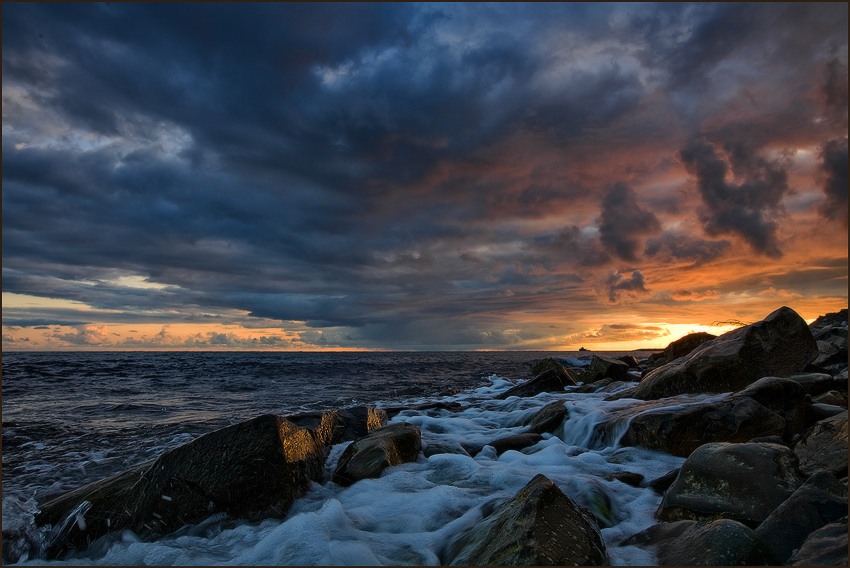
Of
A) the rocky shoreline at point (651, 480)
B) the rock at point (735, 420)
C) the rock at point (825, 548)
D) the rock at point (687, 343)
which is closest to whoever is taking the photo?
the rock at point (825, 548)

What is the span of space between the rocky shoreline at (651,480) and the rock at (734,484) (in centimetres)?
1

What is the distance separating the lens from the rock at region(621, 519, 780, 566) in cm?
299

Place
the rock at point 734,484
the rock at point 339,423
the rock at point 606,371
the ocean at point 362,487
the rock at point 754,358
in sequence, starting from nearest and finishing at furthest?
the rock at point 734,484, the ocean at point 362,487, the rock at point 339,423, the rock at point 754,358, the rock at point 606,371

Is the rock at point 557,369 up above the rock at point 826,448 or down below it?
below

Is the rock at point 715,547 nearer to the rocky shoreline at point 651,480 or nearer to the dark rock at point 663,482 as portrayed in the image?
the rocky shoreline at point 651,480

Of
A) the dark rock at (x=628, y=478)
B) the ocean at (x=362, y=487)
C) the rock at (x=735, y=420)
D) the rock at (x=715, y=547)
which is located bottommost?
the ocean at (x=362, y=487)

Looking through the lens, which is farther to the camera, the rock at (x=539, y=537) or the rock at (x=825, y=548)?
the rock at (x=539, y=537)

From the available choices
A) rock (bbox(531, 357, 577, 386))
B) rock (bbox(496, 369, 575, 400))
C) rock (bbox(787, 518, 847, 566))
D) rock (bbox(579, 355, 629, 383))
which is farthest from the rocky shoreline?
rock (bbox(579, 355, 629, 383))

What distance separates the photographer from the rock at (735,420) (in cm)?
599

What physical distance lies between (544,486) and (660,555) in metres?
1.19

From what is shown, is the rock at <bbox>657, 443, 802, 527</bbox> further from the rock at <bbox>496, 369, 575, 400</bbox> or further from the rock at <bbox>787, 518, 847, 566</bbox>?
the rock at <bbox>496, 369, 575, 400</bbox>

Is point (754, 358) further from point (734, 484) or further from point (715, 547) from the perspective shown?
point (715, 547)

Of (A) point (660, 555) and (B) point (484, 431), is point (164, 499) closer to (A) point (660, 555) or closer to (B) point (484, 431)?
(A) point (660, 555)

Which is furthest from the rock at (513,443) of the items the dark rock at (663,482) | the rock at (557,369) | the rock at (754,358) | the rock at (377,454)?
the rock at (557,369)
